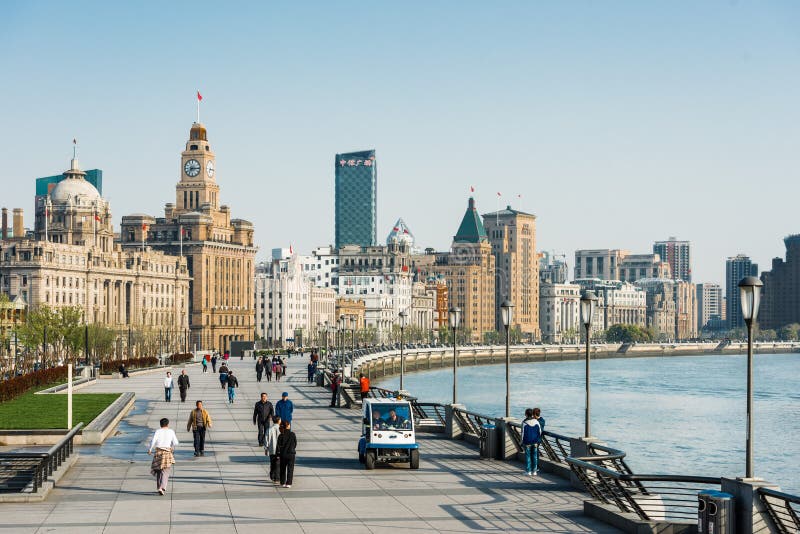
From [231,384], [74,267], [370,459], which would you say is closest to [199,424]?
[370,459]

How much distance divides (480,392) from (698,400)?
84.2 feet

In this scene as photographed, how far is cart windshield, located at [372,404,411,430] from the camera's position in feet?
108

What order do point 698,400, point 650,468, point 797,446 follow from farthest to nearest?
point 698,400 → point 797,446 → point 650,468

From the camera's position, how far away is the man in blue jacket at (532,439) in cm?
3070

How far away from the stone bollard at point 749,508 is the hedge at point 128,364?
77.8m

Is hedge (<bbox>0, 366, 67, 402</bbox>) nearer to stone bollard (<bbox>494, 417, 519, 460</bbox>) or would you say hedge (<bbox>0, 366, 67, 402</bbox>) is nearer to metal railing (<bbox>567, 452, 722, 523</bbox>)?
stone bollard (<bbox>494, 417, 519, 460</bbox>)

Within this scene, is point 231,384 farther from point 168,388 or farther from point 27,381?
point 27,381

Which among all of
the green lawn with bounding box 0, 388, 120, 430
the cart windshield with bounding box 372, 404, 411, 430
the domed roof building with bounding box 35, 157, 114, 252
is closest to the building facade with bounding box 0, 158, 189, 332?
the domed roof building with bounding box 35, 157, 114, 252

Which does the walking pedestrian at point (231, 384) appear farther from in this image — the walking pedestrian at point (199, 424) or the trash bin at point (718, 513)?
the trash bin at point (718, 513)

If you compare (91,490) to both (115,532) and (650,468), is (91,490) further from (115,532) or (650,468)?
(650,468)

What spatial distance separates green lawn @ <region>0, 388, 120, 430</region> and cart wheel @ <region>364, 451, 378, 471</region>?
15104mm

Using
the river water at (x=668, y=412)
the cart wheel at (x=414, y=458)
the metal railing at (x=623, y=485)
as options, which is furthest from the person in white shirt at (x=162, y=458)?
the river water at (x=668, y=412)

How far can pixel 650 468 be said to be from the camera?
208 ft

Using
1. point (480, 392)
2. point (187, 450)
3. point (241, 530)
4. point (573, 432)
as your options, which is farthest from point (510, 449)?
point (480, 392)
